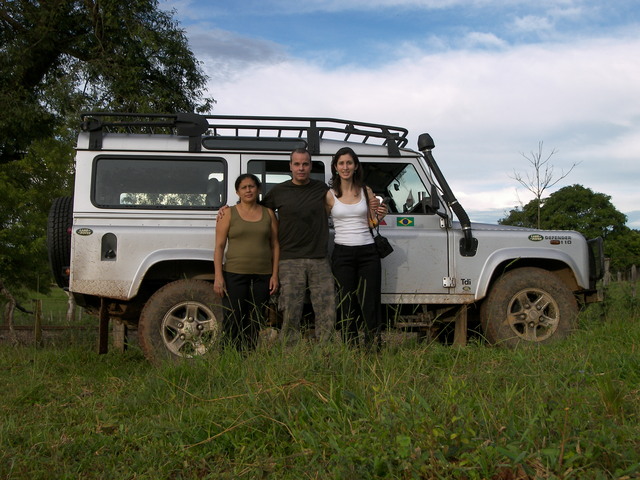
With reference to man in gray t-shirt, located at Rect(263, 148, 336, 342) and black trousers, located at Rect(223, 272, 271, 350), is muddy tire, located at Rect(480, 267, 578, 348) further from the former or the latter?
black trousers, located at Rect(223, 272, 271, 350)

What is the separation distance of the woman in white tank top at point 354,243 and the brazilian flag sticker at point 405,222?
23.3 inches

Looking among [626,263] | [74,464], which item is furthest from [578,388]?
[626,263]

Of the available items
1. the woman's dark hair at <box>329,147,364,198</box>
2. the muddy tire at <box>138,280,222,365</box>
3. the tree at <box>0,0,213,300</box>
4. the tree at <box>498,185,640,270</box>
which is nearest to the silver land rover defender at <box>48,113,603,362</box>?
the muddy tire at <box>138,280,222,365</box>

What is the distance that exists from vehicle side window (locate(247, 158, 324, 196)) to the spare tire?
5.63 ft

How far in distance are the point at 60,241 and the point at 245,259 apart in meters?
1.80

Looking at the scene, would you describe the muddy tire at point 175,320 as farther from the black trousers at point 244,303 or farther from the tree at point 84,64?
the tree at point 84,64

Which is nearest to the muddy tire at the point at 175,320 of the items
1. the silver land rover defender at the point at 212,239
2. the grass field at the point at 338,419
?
the silver land rover defender at the point at 212,239

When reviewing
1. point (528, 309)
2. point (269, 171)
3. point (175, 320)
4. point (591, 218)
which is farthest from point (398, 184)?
point (591, 218)

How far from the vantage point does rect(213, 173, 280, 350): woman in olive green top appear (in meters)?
5.29

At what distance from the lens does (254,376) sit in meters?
3.96

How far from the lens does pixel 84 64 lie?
13195 mm

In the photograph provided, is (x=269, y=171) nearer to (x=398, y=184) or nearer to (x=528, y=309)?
(x=398, y=184)

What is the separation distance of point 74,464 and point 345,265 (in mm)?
2684

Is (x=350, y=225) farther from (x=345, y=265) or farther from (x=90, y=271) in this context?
(x=90, y=271)
